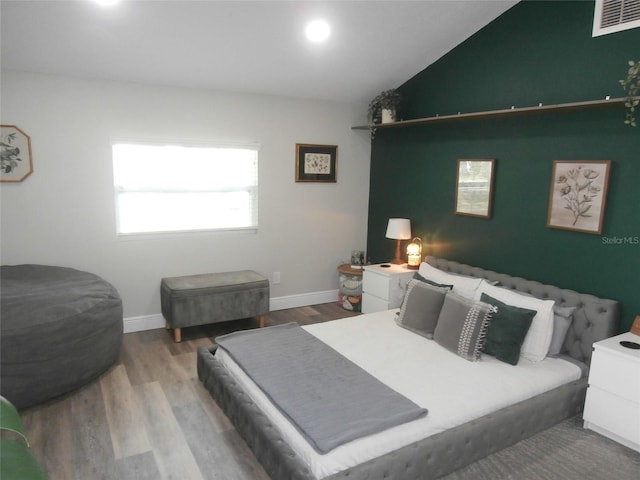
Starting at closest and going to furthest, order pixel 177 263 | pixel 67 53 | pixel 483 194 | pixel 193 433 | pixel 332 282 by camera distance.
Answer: pixel 193 433 < pixel 67 53 < pixel 483 194 < pixel 177 263 < pixel 332 282

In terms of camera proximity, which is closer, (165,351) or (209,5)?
(209,5)

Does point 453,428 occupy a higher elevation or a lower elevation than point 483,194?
lower

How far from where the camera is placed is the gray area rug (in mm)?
2338

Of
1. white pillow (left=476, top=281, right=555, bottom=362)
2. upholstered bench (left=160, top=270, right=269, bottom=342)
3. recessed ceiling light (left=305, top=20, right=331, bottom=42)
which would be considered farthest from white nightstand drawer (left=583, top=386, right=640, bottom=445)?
recessed ceiling light (left=305, top=20, right=331, bottom=42)

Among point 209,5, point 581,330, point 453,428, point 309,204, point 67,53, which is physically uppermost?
point 209,5

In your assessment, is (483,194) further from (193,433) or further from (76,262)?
(76,262)

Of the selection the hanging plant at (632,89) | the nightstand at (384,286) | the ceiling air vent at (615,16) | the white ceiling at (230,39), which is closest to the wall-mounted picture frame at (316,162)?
the white ceiling at (230,39)

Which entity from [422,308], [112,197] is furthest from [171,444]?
[112,197]

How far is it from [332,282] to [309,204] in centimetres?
98

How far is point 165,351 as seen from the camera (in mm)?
3855

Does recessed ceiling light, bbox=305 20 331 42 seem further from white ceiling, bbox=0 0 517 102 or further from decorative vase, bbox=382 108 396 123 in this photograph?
decorative vase, bbox=382 108 396 123

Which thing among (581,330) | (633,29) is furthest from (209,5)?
(581,330)

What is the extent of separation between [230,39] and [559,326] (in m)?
3.14

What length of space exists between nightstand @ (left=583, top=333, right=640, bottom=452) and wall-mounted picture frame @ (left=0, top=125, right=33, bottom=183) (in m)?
4.26
